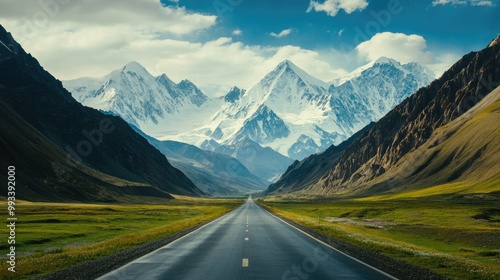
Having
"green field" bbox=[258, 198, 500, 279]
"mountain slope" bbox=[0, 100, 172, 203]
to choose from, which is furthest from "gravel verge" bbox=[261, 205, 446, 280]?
"mountain slope" bbox=[0, 100, 172, 203]

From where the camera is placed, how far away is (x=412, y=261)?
87.7ft

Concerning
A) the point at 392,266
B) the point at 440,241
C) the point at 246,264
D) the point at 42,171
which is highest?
the point at 42,171

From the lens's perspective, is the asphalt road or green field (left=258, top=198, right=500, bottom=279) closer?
the asphalt road

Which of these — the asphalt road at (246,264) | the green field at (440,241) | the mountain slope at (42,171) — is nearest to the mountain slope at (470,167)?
the green field at (440,241)

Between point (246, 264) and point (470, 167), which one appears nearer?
point (246, 264)

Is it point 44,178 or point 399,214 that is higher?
point 44,178

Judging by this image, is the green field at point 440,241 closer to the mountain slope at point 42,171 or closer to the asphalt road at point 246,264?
the asphalt road at point 246,264

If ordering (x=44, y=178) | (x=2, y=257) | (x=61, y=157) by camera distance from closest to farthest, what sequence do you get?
(x=2, y=257) → (x=44, y=178) → (x=61, y=157)

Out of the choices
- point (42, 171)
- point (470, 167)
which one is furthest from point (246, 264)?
point (470, 167)

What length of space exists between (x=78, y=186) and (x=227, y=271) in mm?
155815

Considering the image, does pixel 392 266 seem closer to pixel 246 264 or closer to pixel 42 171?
pixel 246 264

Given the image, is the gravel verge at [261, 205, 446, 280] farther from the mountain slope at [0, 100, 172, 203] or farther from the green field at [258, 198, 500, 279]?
the mountain slope at [0, 100, 172, 203]

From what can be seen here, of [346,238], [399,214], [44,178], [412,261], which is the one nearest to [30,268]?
[412,261]

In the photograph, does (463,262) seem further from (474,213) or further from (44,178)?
(44,178)
